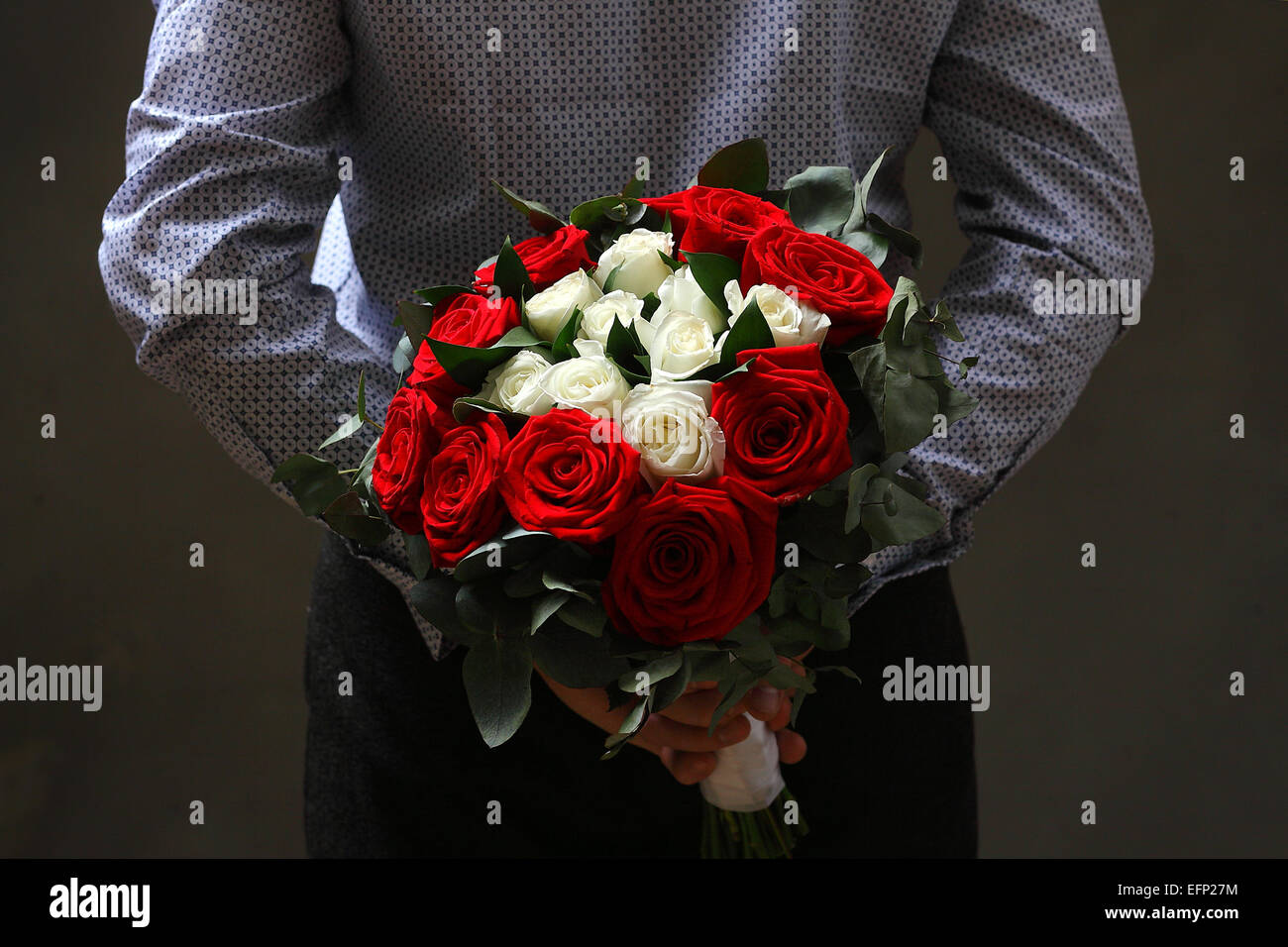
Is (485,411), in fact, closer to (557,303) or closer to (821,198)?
(557,303)

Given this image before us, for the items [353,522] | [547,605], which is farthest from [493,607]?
[353,522]

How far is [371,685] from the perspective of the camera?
1082 millimetres

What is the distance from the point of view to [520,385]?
710mm

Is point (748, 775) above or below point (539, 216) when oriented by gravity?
below

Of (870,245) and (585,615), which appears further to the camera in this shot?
(870,245)

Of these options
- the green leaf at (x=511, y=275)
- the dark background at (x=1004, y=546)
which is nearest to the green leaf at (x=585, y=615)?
the green leaf at (x=511, y=275)

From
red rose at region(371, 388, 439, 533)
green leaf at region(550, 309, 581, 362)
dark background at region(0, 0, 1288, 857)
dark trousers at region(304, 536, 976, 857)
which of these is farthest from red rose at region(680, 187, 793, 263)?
dark background at region(0, 0, 1288, 857)

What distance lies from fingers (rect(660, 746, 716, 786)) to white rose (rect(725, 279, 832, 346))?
1.25 ft

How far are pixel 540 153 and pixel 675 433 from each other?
1.28 feet

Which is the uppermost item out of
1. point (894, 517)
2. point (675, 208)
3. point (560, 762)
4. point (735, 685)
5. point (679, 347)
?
point (675, 208)

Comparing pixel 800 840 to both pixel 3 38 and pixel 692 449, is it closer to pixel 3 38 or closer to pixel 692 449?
pixel 692 449

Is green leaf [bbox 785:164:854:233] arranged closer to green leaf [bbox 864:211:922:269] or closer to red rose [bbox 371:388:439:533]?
green leaf [bbox 864:211:922:269]

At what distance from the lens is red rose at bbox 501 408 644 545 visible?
2.14 feet
